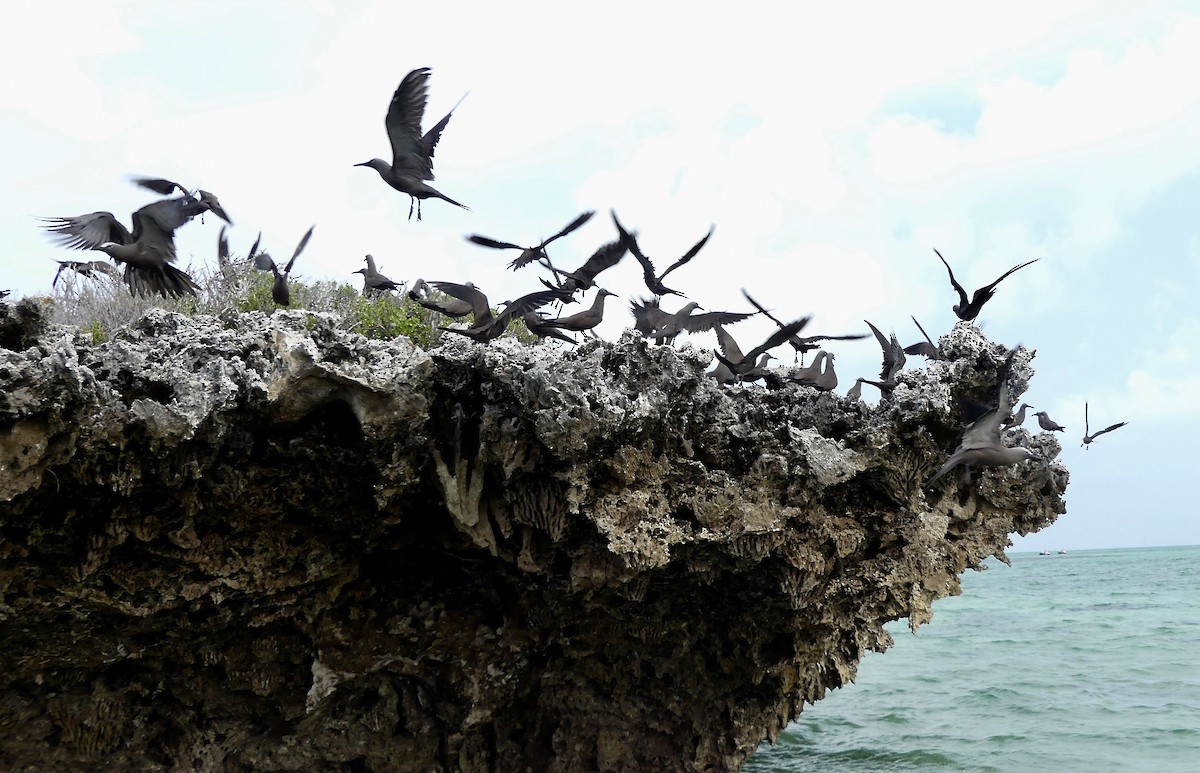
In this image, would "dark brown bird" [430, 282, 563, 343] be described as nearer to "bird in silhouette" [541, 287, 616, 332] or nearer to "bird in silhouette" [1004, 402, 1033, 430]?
"bird in silhouette" [541, 287, 616, 332]

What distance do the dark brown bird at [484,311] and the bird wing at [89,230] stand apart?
2.30 meters

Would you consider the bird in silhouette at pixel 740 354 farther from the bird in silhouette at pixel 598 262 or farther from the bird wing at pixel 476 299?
the bird wing at pixel 476 299

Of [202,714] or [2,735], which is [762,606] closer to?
[202,714]

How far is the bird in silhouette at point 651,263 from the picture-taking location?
6.92 metres

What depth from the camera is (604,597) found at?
22.5 ft

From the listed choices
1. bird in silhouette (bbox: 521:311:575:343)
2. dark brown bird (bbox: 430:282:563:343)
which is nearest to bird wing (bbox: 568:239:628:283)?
dark brown bird (bbox: 430:282:563:343)

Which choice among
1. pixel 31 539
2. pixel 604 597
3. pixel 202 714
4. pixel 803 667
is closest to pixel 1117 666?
pixel 803 667

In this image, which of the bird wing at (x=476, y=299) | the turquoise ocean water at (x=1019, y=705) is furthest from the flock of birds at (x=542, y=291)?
the turquoise ocean water at (x=1019, y=705)

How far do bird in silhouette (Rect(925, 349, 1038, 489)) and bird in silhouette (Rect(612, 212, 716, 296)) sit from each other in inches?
92.9

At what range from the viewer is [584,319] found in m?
6.64

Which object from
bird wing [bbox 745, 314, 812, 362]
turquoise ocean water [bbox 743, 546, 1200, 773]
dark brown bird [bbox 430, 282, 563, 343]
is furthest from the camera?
turquoise ocean water [bbox 743, 546, 1200, 773]

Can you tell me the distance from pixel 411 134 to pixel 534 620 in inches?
151

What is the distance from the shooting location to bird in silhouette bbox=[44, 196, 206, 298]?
610 centimetres

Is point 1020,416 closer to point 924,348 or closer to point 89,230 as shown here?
point 924,348
